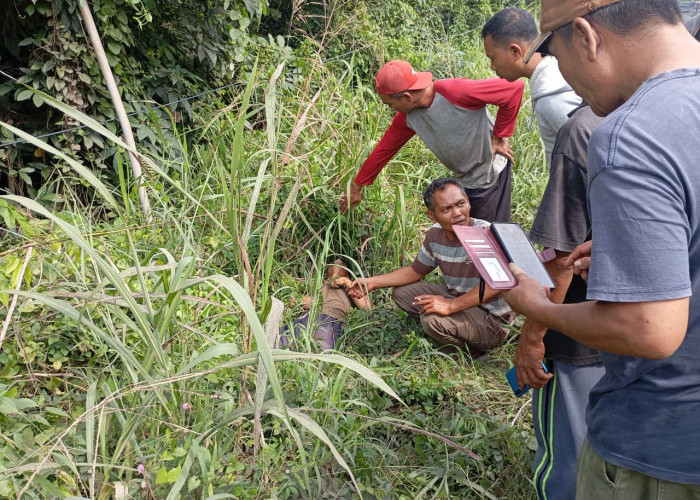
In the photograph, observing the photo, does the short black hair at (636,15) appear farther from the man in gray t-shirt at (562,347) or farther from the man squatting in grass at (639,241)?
the man in gray t-shirt at (562,347)

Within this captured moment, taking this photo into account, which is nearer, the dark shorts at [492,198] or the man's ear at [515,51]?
the man's ear at [515,51]

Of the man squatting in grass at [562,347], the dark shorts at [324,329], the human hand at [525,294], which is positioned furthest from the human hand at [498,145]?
the human hand at [525,294]

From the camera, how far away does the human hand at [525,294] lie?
1.30 meters

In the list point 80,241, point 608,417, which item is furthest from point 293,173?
point 608,417

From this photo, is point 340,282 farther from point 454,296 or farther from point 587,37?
point 587,37

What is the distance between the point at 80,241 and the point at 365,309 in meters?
2.11

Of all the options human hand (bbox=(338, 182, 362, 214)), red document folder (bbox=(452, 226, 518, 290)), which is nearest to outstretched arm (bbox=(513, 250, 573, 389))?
red document folder (bbox=(452, 226, 518, 290))

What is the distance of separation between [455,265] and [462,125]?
76 cm

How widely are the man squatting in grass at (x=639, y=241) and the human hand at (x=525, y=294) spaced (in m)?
0.04

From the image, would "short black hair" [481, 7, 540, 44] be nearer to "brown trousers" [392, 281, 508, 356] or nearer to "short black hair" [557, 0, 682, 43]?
"brown trousers" [392, 281, 508, 356]

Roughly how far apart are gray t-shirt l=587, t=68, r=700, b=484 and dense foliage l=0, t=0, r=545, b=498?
60cm

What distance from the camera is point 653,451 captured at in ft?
3.68

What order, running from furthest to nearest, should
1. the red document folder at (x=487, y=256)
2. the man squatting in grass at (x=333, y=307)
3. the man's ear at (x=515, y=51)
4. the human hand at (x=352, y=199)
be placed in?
1. the human hand at (x=352, y=199)
2. the man squatting in grass at (x=333, y=307)
3. the man's ear at (x=515, y=51)
4. the red document folder at (x=487, y=256)

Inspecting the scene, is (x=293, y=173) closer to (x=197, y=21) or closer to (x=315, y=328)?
(x=315, y=328)
